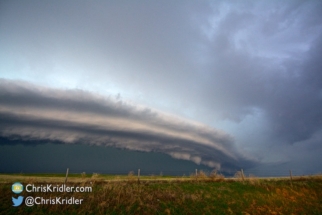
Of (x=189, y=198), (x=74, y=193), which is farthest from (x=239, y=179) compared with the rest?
(x=74, y=193)

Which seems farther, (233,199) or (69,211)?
(233,199)

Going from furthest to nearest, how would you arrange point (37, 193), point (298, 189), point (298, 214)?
point (298, 189), point (298, 214), point (37, 193)

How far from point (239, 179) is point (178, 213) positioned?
28.8 metres

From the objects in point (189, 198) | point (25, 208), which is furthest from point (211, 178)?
point (25, 208)

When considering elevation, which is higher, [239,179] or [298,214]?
[239,179]

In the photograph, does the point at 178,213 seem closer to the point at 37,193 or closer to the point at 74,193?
the point at 74,193

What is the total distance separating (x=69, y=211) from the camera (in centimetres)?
1886

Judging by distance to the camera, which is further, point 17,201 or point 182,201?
point 182,201

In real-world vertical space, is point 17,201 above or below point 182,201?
above

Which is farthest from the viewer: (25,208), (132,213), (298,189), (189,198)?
(298,189)

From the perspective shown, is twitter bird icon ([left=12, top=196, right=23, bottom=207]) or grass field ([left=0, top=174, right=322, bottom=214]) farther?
grass field ([left=0, top=174, right=322, bottom=214])

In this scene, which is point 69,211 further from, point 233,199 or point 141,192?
point 233,199

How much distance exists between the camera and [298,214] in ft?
77.6

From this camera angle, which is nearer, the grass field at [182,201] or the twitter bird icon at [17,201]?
the twitter bird icon at [17,201]
